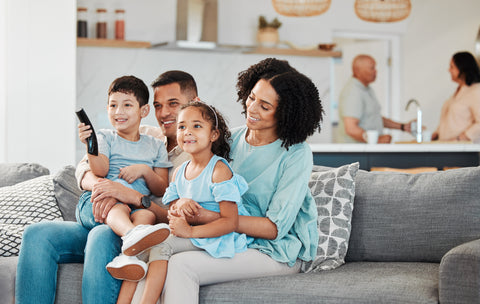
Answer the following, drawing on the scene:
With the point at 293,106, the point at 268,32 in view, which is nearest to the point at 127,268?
the point at 293,106

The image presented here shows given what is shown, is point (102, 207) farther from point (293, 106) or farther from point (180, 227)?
point (293, 106)

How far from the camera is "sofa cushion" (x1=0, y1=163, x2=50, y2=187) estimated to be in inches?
108

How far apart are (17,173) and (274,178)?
1.33m

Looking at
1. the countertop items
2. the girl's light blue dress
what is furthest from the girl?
the countertop items

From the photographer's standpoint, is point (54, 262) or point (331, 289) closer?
point (331, 289)

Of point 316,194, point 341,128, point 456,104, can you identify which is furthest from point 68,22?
point 456,104

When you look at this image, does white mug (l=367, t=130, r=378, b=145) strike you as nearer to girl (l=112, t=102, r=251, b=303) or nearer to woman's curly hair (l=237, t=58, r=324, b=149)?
woman's curly hair (l=237, t=58, r=324, b=149)

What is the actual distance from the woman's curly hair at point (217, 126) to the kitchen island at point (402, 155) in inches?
102

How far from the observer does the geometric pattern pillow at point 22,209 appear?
2312 mm

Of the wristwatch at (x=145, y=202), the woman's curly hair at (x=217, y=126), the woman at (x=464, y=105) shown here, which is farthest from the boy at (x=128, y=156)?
the woman at (x=464, y=105)

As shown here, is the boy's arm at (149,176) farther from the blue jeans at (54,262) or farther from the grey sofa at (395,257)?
the grey sofa at (395,257)

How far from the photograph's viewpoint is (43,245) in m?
2.02

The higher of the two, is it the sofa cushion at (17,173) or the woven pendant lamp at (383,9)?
the woven pendant lamp at (383,9)

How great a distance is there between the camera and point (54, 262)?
2.05m
